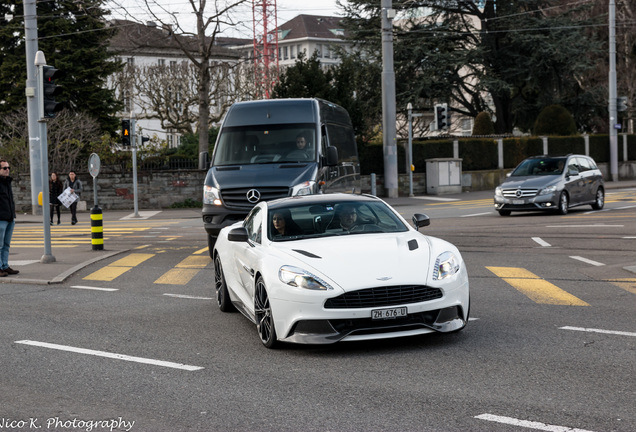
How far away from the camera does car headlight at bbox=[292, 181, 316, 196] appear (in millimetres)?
15609

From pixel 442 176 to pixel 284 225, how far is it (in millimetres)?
31680

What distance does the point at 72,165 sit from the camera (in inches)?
1486

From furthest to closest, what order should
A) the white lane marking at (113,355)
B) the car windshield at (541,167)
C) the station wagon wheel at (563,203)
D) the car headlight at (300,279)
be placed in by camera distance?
1. the car windshield at (541,167)
2. the station wagon wheel at (563,203)
3. the car headlight at (300,279)
4. the white lane marking at (113,355)

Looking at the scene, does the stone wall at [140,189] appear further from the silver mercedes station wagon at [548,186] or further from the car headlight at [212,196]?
the car headlight at [212,196]

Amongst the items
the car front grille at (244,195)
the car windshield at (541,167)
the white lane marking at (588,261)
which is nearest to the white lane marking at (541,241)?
the white lane marking at (588,261)

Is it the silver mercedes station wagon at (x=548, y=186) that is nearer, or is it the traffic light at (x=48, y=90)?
the traffic light at (x=48, y=90)

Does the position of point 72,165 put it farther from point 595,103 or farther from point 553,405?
point 553,405

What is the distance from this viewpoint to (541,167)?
25.6 metres

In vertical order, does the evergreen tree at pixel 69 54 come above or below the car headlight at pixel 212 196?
above

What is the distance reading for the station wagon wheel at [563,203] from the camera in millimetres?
24766

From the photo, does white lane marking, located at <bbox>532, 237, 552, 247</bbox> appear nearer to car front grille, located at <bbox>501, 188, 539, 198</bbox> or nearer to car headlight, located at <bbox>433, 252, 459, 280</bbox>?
car front grille, located at <bbox>501, 188, 539, 198</bbox>

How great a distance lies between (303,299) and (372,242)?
42.9 inches

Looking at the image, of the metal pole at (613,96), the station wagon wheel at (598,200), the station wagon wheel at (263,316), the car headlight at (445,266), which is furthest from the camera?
the metal pole at (613,96)

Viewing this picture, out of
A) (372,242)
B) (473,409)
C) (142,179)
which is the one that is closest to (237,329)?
(372,242)
